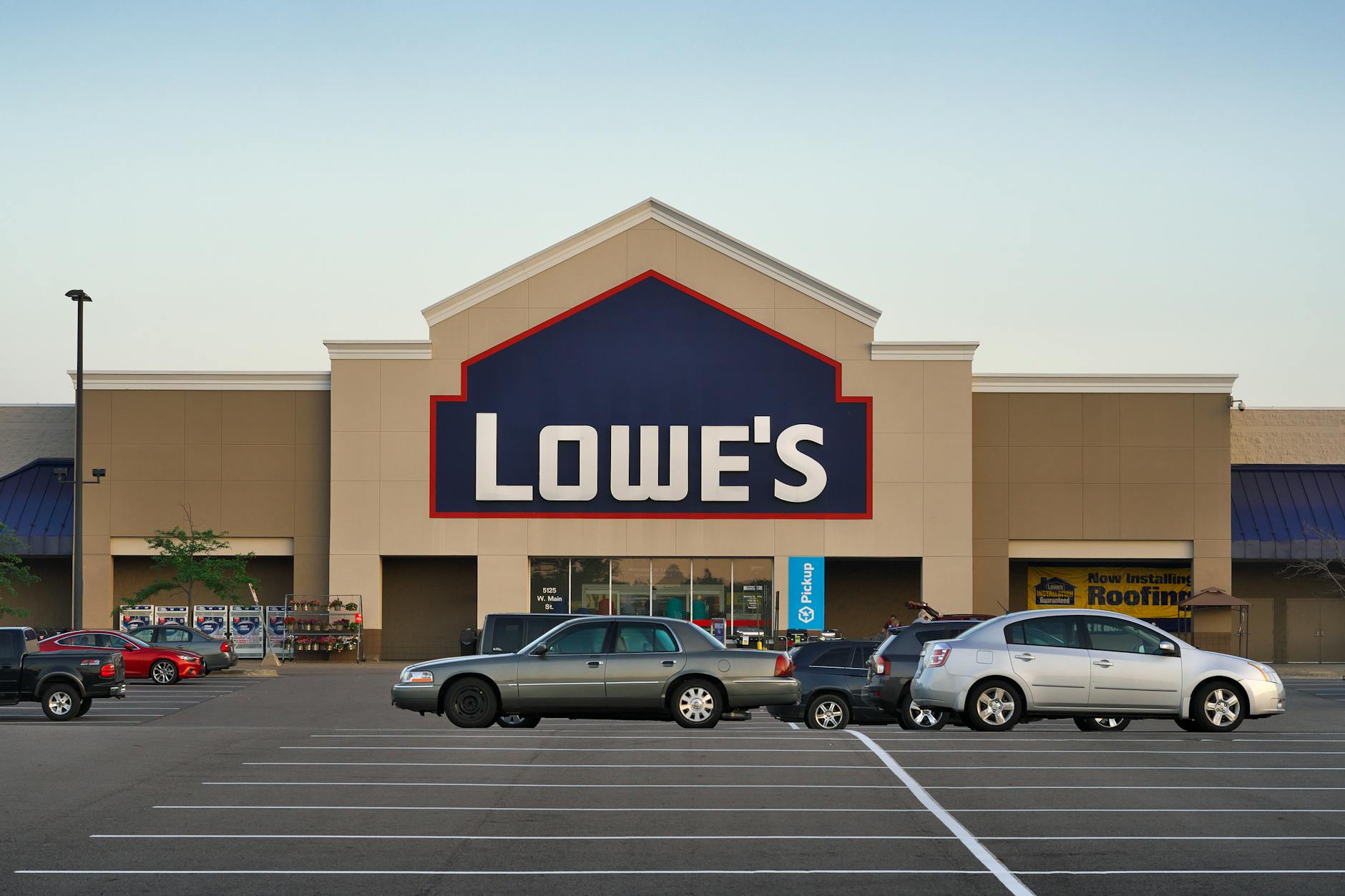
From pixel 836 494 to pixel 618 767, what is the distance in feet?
103

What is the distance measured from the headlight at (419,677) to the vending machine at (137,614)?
108ft

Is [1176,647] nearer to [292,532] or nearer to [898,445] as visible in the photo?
[898,445]

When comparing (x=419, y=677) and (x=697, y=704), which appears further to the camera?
(x=419, y=677)

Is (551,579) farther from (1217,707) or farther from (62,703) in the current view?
(1217,707)

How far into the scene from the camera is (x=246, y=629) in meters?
52.3

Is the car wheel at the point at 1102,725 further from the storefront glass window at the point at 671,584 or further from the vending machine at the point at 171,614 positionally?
the vending machine at the point at 171,614

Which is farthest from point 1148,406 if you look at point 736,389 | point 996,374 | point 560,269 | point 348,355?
point 348,355

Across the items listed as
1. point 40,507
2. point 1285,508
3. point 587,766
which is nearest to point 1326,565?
point 1285,508

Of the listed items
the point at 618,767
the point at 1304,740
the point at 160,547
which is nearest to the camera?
the point at 618,767

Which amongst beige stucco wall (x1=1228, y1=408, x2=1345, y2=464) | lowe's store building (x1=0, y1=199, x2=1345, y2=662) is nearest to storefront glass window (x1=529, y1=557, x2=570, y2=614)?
lowe's store building (x1=0, y1=199, x2=1345, y2=662)

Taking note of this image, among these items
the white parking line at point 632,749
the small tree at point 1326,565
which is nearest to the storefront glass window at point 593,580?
the small tree at point 1326,565

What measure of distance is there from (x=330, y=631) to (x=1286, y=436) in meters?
35.8

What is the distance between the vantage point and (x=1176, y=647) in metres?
20.0

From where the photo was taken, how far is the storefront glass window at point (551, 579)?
50594 mm
